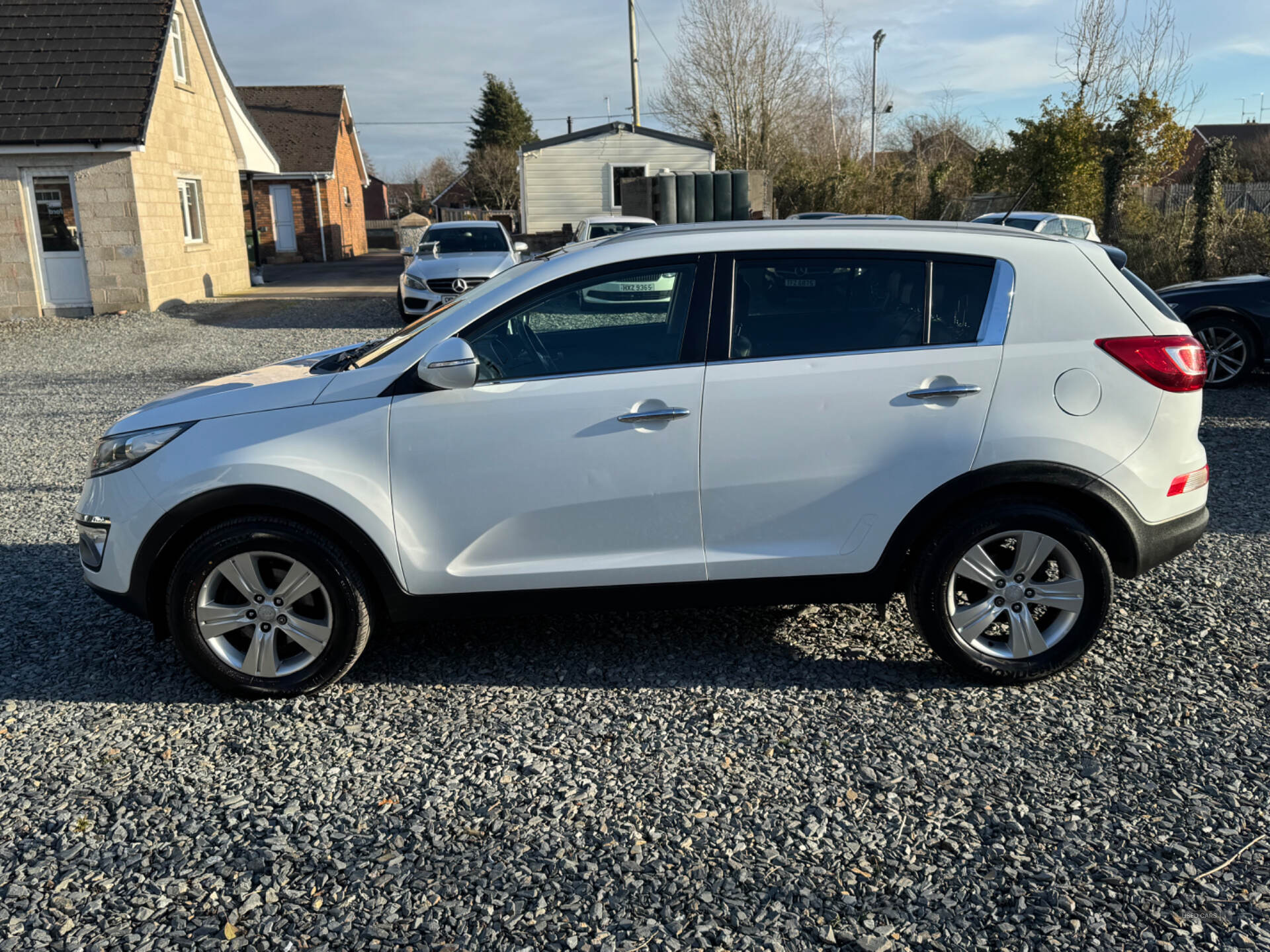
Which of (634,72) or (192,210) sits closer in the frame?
(192,210)

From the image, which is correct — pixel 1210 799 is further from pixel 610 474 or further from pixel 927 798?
pixel 610 474

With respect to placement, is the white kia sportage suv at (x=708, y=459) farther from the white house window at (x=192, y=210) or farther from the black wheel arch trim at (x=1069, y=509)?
the white house window at (x=192, y=210)

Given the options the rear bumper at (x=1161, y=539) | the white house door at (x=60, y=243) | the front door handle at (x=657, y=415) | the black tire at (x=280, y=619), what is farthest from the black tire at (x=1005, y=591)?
the white house door at (x=60, y=243)

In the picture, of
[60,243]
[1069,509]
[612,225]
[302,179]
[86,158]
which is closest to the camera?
[1069,509]

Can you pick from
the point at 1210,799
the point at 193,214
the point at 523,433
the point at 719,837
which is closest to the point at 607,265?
the point at 523,433

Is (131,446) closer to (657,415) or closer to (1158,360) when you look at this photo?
(657,415)

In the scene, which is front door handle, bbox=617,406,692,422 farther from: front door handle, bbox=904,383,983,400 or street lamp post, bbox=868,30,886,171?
street lamp post, bbox=868,30,886,171

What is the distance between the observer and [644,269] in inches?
156

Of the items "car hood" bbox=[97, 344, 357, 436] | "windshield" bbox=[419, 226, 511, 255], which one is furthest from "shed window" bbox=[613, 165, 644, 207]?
"car hood" bbox=[97, 344, 357, 436]

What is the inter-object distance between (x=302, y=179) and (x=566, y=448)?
125 feet

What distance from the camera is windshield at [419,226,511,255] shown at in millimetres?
17547

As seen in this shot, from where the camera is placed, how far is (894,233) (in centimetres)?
400

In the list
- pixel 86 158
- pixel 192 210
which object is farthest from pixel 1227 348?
pixel 192 210

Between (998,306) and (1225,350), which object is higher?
(998,306)
